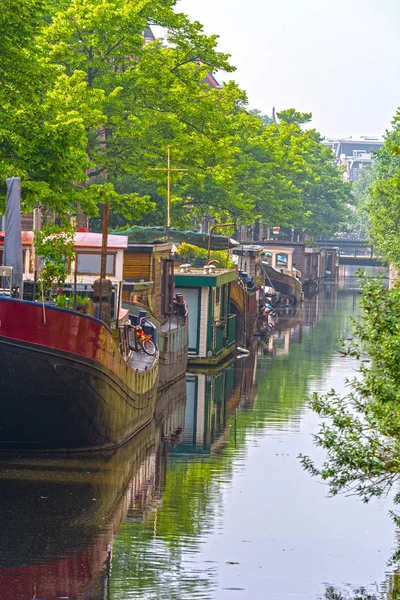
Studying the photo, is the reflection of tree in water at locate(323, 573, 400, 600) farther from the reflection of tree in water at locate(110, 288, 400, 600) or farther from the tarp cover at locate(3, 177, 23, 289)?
the tarp cover at locate(3, 177, 23, 289)

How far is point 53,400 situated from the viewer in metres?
24.0

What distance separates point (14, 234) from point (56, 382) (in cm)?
328

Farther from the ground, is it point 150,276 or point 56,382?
point 150,276

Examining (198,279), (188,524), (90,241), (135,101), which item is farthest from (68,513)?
(135,101)

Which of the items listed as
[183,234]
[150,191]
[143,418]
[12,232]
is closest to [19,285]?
[12,232]

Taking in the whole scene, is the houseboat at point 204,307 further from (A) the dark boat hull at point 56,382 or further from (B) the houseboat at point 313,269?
(B) the houseboat at point 313,269

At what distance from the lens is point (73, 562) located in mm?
18141

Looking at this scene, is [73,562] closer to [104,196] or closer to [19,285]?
[19,285]

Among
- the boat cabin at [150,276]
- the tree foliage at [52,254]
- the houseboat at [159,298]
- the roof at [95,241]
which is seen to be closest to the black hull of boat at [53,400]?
the tree foliage at [52,254]

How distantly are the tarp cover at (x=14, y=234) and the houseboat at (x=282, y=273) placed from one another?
51.2m

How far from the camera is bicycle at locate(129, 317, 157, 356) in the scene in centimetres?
3246

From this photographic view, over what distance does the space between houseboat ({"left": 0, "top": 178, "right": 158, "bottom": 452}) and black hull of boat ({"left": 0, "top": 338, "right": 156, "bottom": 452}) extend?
0.02m

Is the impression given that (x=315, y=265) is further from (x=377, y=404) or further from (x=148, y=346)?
(x=377, y=404)

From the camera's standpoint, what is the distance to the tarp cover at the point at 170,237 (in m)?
41.7
